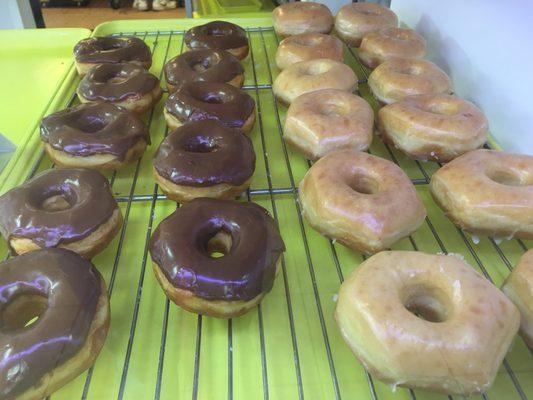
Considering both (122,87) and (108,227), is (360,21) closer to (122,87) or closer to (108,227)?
(122,87)

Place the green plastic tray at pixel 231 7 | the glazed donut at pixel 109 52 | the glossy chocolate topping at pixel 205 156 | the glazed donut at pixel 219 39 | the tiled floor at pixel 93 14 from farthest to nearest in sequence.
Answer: the tiled floor at pixel 93 14, the green plastic tray at pixel 231 7, the glazed donut at pixel 219 39, the glazed donut at pixel 109 52, the glossy chocolate topping at pixel 205 156

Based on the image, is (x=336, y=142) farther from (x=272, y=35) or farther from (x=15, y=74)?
(x=15, y=74)

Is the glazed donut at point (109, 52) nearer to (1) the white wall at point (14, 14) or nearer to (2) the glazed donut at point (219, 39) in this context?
(2) the glazed donut at point (219, 39)

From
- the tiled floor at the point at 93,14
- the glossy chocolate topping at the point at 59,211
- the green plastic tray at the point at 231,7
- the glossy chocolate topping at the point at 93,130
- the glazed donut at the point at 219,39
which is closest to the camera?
the glossy chocolate topping at the point at 59,211

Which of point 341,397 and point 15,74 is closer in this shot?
point 341,397

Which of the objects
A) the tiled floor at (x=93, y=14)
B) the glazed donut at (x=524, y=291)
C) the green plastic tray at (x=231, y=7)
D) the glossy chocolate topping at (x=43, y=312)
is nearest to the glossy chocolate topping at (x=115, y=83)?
the glossy chocolate topping at (x=43, y=312)

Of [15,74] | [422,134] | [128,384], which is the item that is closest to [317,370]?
[128,384]

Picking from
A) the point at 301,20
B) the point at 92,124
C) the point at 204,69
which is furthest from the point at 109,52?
the point at 301,20

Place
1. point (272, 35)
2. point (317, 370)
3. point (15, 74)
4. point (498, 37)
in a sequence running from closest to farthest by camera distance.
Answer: point (317, 370) → point (498, 37) → point (15, 74) → point (272, 35)
